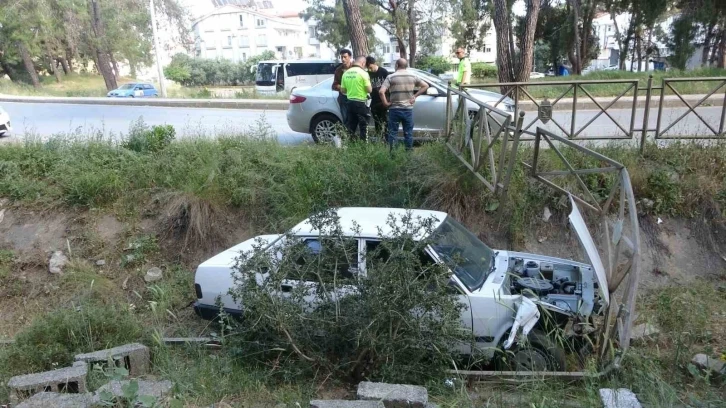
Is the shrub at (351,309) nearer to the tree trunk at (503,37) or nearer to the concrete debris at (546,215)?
the concrete debris at (546,215)

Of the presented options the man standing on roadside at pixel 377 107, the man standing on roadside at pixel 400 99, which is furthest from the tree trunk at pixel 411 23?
the man standing on roadside at pixel 400 99

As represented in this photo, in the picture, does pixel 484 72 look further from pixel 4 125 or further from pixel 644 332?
pixel 644 332

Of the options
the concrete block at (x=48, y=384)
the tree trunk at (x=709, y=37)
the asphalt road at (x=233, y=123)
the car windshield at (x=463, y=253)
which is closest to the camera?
the concrete block at (x=48, y=384)

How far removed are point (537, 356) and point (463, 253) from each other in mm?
1084

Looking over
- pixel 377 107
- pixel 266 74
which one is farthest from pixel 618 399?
pixel 266 74

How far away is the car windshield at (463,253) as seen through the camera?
4.71 m

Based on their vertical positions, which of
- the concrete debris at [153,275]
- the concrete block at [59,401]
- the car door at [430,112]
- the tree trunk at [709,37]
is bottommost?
the concrete debris at [153,275]

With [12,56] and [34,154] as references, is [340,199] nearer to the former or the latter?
[34,154]

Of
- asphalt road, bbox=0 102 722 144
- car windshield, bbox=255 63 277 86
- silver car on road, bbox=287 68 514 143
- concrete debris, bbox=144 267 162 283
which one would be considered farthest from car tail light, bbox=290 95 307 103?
car windshield, bbox=255 63 277 86

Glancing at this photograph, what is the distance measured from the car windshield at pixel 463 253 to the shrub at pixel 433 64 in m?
40.5

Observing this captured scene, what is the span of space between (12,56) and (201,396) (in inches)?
2009

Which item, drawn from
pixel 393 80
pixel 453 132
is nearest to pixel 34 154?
pixel 393 80

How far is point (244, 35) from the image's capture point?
249ft

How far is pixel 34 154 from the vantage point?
29.6 ft
